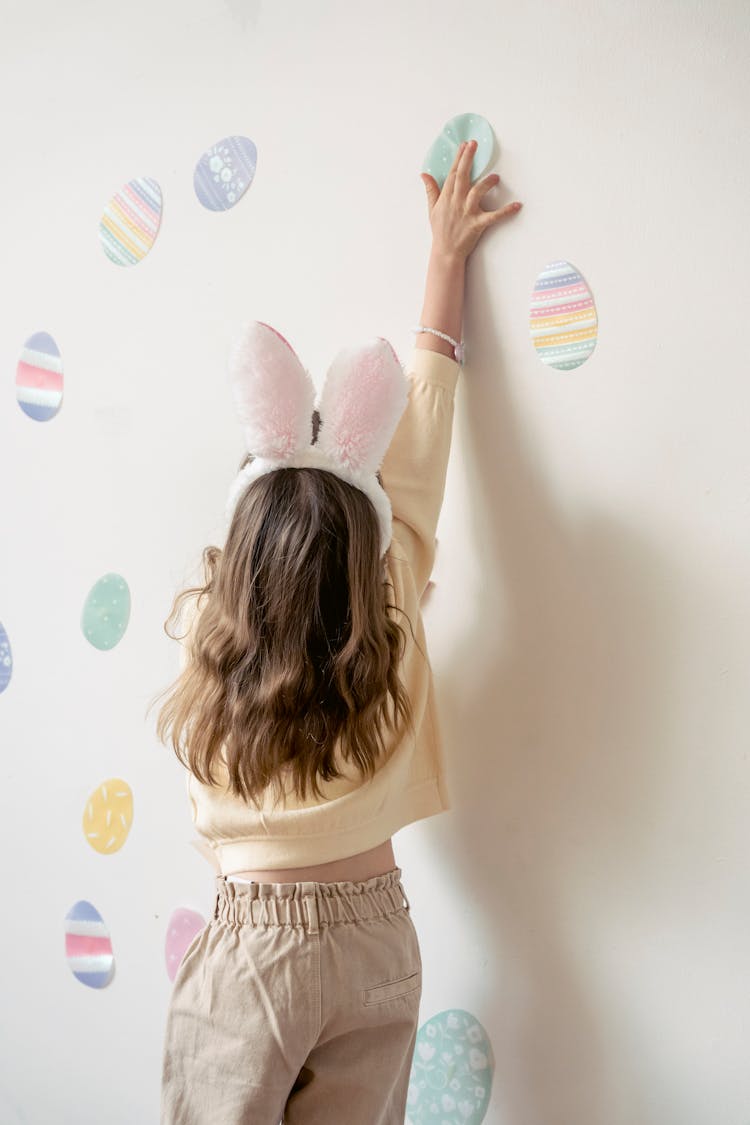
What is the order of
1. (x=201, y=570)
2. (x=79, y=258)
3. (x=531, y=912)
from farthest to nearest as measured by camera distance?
(x=79, y=258) < (x=201, y=570) < (x=531, y=912)

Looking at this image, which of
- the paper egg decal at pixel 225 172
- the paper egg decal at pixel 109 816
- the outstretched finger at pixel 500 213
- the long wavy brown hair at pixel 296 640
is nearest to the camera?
the long wavy brown hair at pixel 296 640

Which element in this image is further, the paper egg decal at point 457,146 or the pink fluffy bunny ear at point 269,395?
the paper egg decal at point 457,146

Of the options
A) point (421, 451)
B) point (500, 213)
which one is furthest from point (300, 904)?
point (500, 213)

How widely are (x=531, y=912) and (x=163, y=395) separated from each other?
818mm

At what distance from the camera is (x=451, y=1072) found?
3.80 feet

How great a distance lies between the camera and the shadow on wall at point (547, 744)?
103cm

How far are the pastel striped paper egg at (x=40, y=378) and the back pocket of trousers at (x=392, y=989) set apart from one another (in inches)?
37.7

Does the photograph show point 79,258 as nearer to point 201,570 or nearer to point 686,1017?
point 201,570

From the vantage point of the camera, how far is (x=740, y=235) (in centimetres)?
95

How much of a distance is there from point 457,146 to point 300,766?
0.69 meters

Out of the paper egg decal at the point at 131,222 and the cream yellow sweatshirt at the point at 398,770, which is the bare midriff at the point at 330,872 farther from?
the paper egg decal at the point at 131,222

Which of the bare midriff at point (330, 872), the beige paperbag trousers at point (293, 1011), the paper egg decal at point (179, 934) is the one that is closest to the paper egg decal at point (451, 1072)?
the beige paperbag trousers at point (293, 1011)

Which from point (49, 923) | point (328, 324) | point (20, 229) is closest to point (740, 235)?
point (328, 324)

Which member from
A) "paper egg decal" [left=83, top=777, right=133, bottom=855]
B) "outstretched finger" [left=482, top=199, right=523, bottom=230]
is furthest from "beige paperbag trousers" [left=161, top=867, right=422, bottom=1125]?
"outstretched finger" [left=482, top=199, right=523, bottom=230]
